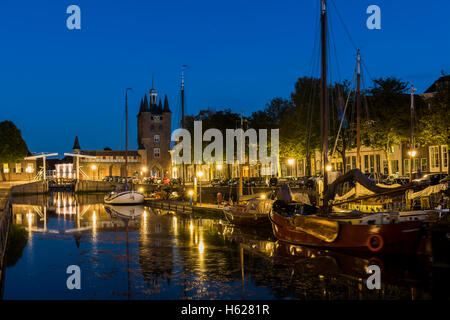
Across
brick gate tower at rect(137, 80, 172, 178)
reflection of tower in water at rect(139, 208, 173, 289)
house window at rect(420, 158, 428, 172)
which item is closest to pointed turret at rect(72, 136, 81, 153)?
brick gate tower at rect(137, 80, 172, 178)

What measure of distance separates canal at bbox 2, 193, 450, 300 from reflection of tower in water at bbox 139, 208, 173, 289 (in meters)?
0.04

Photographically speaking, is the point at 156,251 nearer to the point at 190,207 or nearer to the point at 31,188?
the point at 190,207

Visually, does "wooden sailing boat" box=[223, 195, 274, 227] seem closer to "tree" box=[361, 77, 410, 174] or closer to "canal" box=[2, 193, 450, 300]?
"canal" box=[2, 193, 450, 300]

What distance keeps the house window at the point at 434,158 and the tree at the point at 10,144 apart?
80300 millimetres

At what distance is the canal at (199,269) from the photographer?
16469mm

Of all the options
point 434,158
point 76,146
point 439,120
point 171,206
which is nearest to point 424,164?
point 434,158

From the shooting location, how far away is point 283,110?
72.6 m

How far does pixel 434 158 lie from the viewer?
169 ft

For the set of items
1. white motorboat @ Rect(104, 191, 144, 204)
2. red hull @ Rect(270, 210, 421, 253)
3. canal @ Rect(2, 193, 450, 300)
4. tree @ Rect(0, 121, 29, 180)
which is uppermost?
tree @ Rect(0, 121, 29, 180)

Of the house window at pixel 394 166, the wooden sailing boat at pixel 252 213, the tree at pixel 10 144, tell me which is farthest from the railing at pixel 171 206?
the tree at pixel 10 144

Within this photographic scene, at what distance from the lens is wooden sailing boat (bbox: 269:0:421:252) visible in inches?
851

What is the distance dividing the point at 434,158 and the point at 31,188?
66101mm

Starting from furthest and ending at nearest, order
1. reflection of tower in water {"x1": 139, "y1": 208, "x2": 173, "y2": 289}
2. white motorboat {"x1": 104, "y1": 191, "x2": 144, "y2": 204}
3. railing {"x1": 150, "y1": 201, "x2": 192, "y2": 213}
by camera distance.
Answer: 1. white motorboat {"x1": 104, "y1": 191, "x2": 144, "y2": 204}
2. railing {"x1": 150, "y1": 201, "x2": 192, "y2": 213}
3. reflection of tower in water {"x1": 139, "y1": 208, "x2": 173, "y2": 289}

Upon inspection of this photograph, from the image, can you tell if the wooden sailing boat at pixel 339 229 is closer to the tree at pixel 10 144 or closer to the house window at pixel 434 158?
the house window at pixel 434 158
